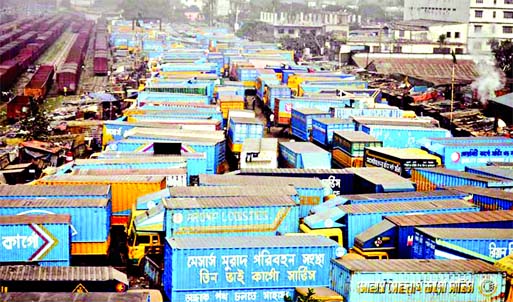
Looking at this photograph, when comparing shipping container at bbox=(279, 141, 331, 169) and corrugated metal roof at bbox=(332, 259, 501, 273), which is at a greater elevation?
shipping container at bbox=(279, 141, 331, 169)

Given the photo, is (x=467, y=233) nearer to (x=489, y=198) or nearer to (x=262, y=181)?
(x=489, y=198)

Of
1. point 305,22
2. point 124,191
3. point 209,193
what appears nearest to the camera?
point 209,193

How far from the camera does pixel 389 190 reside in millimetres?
19859

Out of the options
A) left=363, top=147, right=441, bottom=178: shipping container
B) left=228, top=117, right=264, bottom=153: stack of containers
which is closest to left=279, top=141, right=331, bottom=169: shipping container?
left=363, top=147, right=441, bottom=178: shipping container

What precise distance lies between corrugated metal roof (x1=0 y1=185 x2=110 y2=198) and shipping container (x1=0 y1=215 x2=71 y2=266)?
1.99 m

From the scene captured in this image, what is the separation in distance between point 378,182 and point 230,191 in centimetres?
428

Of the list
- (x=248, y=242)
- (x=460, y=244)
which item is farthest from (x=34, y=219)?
(x=460, y=244)

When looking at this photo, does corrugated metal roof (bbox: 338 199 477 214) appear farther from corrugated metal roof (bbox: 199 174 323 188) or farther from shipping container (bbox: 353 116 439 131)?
shipping container (bbox: 353 116 439 131)

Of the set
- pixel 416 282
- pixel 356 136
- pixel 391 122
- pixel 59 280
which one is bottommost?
pixel 59 280

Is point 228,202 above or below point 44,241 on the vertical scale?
above

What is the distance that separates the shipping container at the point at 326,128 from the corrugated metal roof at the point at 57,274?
15202mm

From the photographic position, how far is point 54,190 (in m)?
18.5

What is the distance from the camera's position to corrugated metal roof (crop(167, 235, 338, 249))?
46.3 ft

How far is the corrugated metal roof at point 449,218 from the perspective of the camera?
52.7 feet
